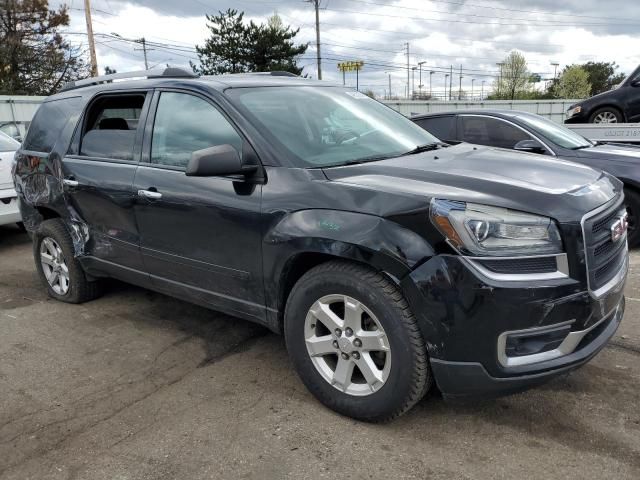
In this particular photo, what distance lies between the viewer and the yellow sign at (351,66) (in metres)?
74.3

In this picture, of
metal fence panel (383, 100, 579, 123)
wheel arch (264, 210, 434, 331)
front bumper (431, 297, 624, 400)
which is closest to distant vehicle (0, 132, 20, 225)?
wheel arch (264, 210, 434, 331)

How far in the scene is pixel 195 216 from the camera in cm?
327

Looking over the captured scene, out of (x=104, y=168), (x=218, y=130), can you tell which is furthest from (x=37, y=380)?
(x=218, y=130)

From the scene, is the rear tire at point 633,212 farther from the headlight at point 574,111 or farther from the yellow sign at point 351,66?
the yellow sign at point 351,66

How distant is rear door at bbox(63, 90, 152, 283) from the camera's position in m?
3.74

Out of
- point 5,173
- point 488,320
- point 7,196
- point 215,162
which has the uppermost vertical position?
point 215,162

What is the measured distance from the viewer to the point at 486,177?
8.78ft

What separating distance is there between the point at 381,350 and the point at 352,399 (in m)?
0.35

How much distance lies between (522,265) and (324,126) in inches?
60.9

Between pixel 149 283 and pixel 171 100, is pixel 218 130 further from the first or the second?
pixel 149 283

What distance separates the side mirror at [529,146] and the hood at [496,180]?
283cm

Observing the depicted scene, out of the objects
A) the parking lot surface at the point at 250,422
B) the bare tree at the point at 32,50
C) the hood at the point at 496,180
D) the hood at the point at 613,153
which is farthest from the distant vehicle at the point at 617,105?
the bare tree at the point at 32,50

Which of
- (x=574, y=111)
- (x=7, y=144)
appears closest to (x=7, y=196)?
(x=7, y=144)

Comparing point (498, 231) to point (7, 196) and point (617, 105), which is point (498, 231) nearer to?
point (7, 196)
